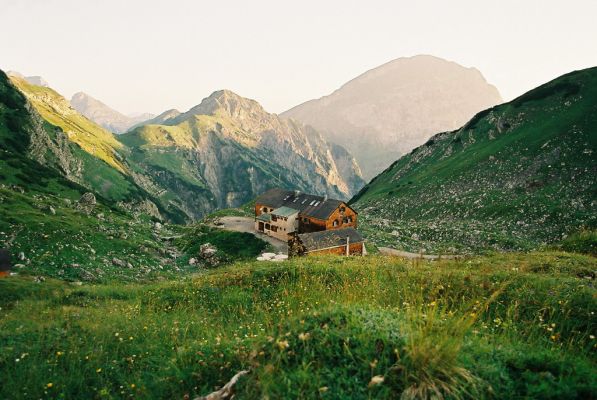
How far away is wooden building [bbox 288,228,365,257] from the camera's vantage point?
46.7 m

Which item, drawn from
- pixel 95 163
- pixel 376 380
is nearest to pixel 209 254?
pixel 376 380

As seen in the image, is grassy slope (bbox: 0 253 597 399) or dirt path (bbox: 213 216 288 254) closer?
grassy slope (bbox: 0 253 597 399)

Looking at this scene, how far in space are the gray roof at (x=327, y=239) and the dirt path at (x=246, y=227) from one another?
767 centimetres

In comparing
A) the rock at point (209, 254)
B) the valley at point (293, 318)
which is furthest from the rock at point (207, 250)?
the valley at point (293, 318)

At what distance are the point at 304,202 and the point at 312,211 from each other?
473 cm

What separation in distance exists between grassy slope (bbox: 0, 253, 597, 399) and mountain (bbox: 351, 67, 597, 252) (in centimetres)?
4313

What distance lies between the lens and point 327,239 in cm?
4922

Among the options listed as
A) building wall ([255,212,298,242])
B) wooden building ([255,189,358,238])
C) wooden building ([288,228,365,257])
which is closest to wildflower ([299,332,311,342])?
wooden building ([288,228,365,257])

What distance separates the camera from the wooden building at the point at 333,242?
46.7 meters

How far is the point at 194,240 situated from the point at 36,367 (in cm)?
5199

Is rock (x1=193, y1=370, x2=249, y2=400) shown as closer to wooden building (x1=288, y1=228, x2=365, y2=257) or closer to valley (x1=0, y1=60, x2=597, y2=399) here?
valley (x1=0, y1=60, x2=597, y2=399)

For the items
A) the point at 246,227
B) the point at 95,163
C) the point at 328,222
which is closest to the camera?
the point at 328,222

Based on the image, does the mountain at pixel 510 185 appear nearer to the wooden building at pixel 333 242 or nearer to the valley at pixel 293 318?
the valley at pixel 293 318

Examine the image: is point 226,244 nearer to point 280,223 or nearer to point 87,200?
point 280,223
